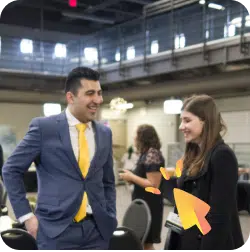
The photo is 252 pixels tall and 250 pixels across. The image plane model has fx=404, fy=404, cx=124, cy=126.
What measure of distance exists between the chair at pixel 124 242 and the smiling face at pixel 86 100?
550 mm

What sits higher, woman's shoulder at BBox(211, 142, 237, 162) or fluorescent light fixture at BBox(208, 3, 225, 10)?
fluorescent light fixture at BBox(208, 3, 225, 10)

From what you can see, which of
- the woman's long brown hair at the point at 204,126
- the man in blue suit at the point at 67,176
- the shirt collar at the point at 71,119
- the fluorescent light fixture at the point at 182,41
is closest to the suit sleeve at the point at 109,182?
the man in blue suit at the point at 67,176

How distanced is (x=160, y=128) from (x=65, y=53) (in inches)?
143

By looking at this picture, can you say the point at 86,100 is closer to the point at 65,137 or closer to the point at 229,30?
Result: the point at 65,137

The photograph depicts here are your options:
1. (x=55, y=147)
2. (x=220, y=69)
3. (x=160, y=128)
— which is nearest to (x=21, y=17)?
(x=160, y=128)

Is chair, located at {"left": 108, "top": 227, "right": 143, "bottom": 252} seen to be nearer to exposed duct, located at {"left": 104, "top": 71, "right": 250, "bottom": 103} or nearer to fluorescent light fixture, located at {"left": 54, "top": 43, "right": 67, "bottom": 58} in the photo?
exposed duct, located at {"left": 104, "top": 71, "right": 250, "bottom": 103}

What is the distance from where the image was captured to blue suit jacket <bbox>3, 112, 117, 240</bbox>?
5.96 feet

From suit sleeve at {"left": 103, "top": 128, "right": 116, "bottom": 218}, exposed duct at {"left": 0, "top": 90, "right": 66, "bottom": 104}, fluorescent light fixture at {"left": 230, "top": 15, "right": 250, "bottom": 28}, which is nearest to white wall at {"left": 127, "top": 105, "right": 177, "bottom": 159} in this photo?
exposed duct at {"left": 0, "top": 90, "right": 66, "bottom": 104}

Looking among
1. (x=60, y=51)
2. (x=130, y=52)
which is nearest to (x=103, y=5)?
(x=60, y=51)

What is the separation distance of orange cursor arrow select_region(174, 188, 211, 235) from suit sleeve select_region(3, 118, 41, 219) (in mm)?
777

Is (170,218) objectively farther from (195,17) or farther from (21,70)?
(21,70)

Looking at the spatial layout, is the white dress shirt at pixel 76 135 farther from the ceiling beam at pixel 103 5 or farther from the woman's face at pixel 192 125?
the ceiling beam at pixel 103 5

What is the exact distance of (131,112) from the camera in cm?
1288

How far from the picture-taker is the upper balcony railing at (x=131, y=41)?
7.68m
